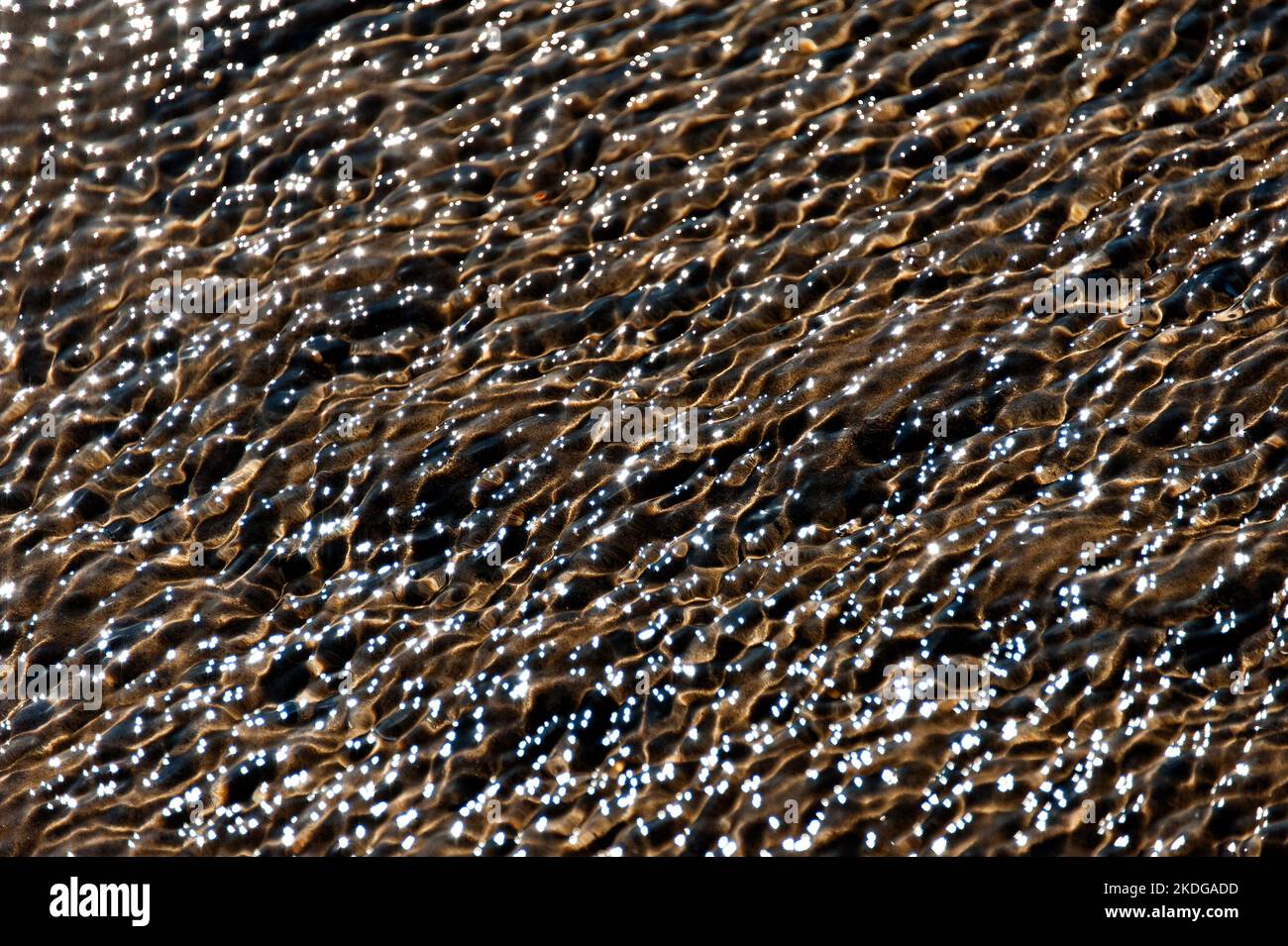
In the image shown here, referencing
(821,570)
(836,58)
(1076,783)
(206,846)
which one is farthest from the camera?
(836,58)

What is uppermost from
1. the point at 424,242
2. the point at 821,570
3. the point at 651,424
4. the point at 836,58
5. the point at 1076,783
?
the point at 836,58

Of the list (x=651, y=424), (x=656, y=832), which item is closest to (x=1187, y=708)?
(x=656, y=832)

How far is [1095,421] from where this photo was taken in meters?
4.53

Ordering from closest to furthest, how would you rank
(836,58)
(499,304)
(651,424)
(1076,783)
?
1. (1076,783)
2. (651,424)
3. (499,304)
4. (836,58)

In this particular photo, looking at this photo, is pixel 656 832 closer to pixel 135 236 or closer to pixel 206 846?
pixel 206 846

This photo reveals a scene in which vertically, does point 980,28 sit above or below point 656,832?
above

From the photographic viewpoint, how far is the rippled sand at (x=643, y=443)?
4.04 meters

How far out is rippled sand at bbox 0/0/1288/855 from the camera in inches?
159

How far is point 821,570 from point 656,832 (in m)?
1.02

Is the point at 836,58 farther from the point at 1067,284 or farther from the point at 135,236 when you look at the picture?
the point at 135,236

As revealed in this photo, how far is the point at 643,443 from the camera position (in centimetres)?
480

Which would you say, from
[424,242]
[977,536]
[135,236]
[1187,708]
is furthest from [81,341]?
[1187,708]

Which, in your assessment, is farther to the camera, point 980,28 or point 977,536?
point 980,28

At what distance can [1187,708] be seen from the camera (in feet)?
12.8
